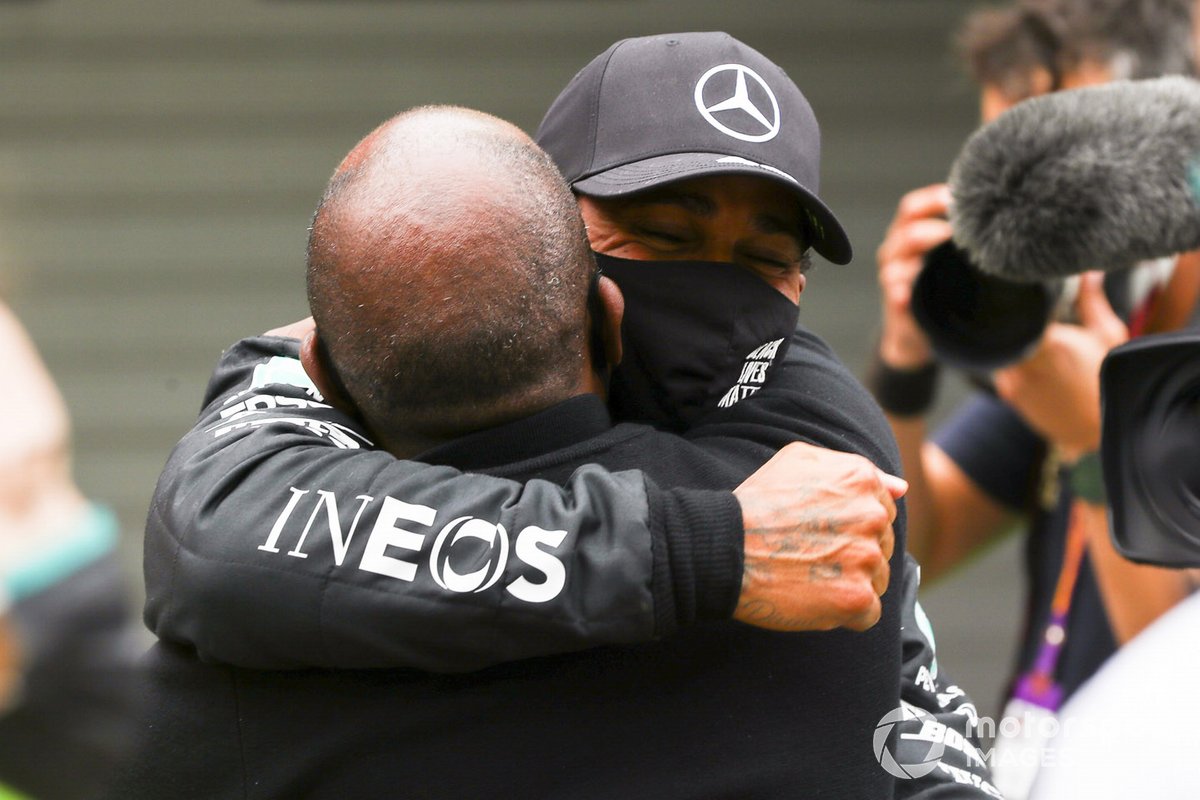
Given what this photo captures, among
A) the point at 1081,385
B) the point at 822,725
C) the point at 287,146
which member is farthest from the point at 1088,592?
the point at 287,146

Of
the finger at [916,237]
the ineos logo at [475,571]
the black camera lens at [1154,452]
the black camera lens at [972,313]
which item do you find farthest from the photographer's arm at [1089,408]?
the ineos logo at [475,571]

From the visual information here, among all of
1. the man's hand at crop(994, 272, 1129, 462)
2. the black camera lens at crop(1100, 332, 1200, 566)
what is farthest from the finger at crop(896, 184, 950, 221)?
the black camera lens at crop(1100, 332, 1200, 566)

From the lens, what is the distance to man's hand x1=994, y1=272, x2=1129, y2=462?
6.62 ft

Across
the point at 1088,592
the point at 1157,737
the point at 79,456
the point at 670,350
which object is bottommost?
the point at 79,456

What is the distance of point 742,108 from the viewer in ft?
4.55

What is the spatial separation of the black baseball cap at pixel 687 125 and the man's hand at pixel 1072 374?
0.70 meters

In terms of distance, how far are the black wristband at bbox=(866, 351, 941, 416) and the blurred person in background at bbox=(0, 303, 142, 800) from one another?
6.40 ft

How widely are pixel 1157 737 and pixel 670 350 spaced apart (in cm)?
60

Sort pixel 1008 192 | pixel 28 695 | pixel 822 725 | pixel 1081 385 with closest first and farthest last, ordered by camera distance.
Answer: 1. pixel 28 695
2. pixel 822 725
3. pixel 1008 192
4. pixel 1081 385

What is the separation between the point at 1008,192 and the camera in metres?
1.58

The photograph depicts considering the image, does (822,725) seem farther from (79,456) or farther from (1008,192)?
(79,456)

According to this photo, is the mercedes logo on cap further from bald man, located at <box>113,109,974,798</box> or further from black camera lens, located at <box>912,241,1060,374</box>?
black camera lens, located at <box>912,241,1060,374</box>

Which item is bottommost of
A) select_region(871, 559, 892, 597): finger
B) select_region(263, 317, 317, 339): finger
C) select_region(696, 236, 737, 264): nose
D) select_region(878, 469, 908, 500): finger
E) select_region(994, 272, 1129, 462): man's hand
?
select_region(994, 272, 1129, 462): man's hand

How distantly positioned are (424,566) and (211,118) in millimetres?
4194
